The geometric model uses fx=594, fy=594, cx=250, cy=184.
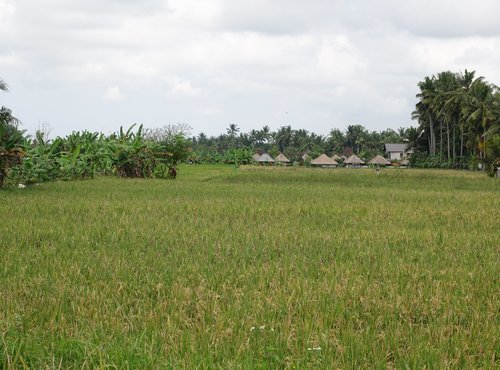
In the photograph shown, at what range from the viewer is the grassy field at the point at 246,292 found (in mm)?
2939

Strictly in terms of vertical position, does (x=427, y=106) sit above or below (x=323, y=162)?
above

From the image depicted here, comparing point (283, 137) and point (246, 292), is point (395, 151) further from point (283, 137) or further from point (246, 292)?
point (246, 292)

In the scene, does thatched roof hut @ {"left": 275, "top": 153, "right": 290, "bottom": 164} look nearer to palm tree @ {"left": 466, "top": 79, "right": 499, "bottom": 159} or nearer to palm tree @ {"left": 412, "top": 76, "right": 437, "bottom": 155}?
palm tree @ {"left": 412, "top": 76, "right": 437, "bottom": 155}

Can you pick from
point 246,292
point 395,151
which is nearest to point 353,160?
point 395,151

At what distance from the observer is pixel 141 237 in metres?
6.69

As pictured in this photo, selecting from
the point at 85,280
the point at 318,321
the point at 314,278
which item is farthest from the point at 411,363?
the point at 85,280

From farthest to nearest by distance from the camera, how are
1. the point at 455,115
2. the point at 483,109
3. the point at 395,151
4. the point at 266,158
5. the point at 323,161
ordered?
the point at 395,151
the point at 266,158
the point at 323,161
the point at 455,115
the point at 483,109

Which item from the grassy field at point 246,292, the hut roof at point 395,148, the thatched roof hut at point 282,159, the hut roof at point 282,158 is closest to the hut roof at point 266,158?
the thatched roof hut at point 282,159

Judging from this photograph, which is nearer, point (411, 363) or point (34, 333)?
point (411, 363)

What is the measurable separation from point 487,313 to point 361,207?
6740 millimetres

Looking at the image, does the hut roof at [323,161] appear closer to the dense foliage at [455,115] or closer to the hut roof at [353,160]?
the hut roof at [353,160]

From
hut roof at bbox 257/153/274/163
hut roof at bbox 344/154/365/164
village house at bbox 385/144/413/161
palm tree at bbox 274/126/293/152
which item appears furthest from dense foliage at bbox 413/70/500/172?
palm tree at bbox 274/126/293/152

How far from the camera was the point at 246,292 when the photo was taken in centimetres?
413

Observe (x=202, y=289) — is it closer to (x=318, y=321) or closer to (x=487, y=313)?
(x=318, y=321)
